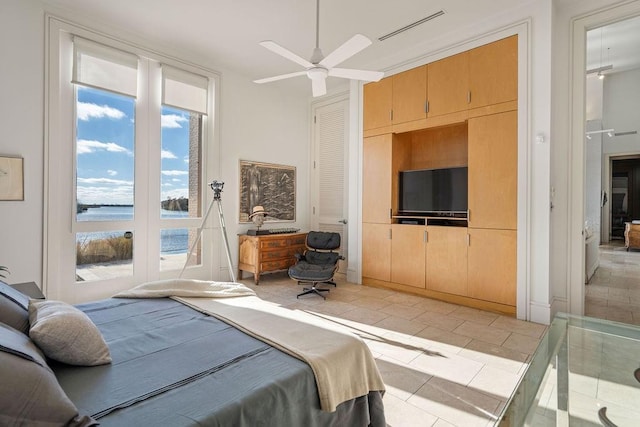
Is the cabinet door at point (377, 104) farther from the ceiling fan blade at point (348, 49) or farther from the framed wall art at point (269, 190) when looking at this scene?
the ceiling fan blade at point (348, 49)

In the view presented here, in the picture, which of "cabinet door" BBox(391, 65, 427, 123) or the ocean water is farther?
"cabinet door" BBox(391, 65, 427, 123)

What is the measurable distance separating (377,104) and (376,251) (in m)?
2.21

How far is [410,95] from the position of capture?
441 centimetres

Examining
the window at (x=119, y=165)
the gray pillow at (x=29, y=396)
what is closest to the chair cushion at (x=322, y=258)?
the window at (x=119, y=165)

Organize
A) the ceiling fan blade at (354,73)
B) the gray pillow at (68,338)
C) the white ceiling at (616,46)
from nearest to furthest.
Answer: the gray pillow at (68,338)
the ceiling fan blade at (354,73)
the white ceiling at (616,46)

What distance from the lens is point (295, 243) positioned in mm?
5441

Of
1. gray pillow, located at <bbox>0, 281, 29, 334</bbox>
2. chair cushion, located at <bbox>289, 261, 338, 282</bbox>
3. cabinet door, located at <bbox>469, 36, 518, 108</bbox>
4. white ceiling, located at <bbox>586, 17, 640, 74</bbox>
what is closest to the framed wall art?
chair cushion, located at <bbox>289, 261, 338, 282</bbox>

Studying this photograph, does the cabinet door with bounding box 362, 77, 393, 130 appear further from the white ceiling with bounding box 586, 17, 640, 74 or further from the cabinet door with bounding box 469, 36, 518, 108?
the white ceiling with bounding box 586, 17, 640, 74

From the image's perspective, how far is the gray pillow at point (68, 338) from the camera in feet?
4.14

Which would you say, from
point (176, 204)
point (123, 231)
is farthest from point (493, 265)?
point (123, 231)

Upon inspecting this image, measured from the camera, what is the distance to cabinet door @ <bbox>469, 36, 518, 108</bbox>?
3568 mm

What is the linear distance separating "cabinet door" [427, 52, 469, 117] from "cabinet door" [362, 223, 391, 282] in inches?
69.8

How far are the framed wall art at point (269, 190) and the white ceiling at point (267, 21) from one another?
5.56 ft

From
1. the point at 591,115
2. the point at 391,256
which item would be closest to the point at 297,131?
the point at 391,256
